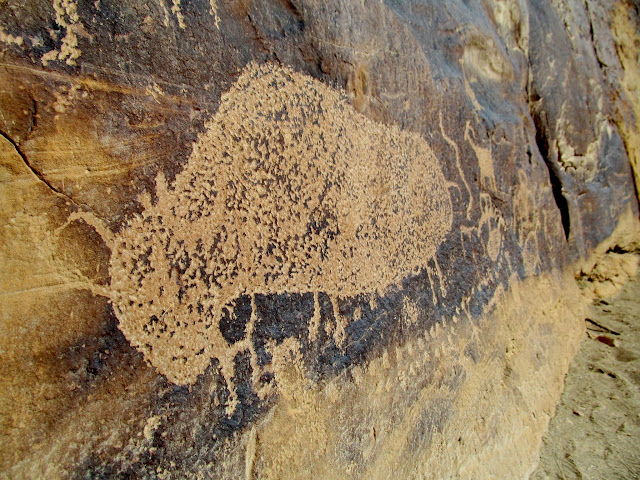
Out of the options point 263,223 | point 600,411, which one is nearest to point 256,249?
point 263,223

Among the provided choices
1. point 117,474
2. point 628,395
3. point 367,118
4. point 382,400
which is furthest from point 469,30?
point 117,474

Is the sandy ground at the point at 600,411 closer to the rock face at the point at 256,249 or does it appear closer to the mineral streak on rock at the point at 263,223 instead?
the rock face at the point at 256,249

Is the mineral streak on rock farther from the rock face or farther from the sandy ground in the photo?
the sandy ground

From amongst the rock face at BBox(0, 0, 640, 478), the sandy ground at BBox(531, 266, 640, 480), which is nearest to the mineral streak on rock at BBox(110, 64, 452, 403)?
the rock face at BBox(0, 0, 640, 478)

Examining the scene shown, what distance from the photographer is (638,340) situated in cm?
181

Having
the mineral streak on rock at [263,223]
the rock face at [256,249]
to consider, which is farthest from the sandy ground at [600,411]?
the mineral streak on rock at [263,223]

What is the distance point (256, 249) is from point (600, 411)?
1384 mm

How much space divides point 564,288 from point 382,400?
1267 millimetres

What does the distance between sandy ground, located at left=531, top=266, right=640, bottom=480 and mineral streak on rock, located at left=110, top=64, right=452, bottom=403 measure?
0.81m

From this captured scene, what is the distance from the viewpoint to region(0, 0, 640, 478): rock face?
0.58 m

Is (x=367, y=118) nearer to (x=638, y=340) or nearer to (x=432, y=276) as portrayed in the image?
(x=432, y=276)

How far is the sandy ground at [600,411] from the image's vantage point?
4.26 ft

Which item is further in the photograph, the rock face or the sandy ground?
the sandy ground

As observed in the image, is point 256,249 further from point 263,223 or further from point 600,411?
point 600,411
